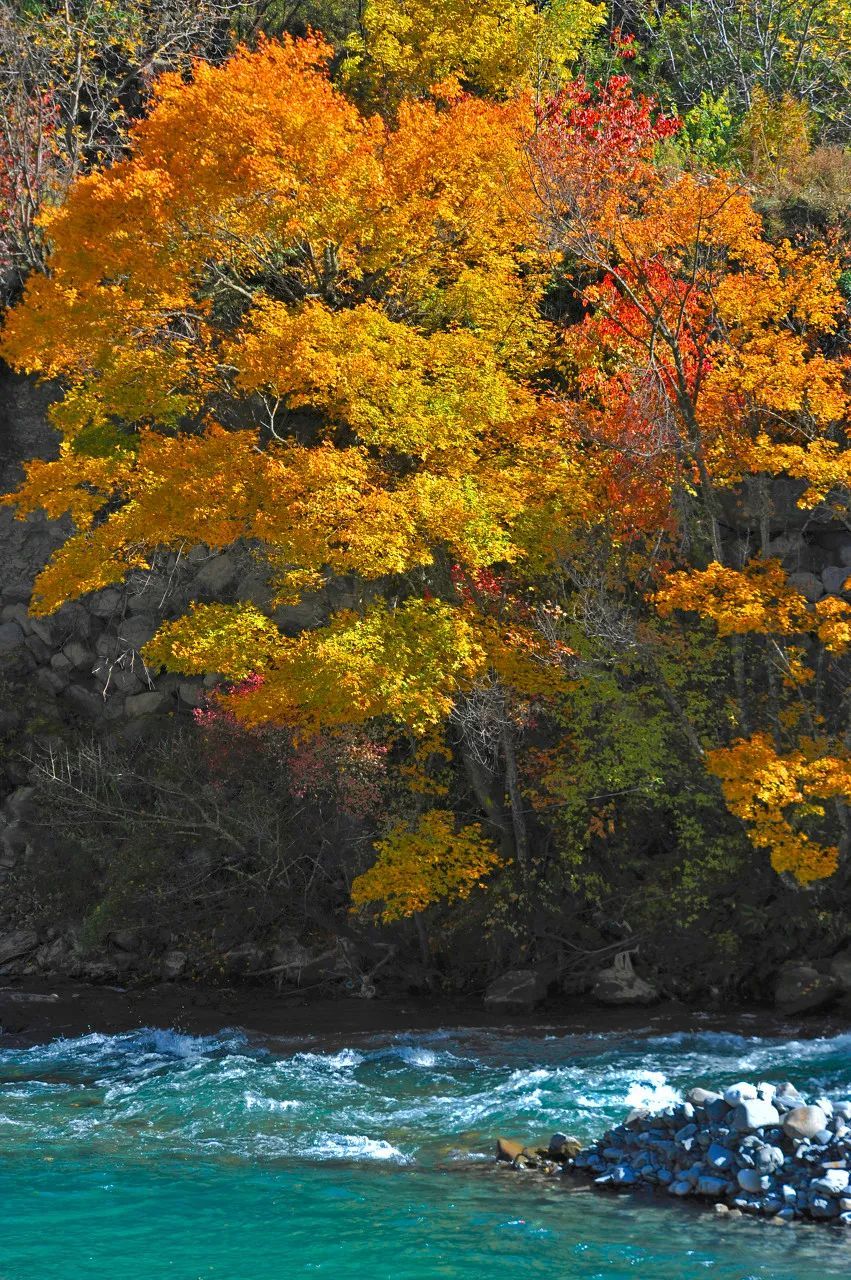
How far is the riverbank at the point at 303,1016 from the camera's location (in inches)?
691

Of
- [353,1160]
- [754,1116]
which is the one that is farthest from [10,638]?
[754,1116]

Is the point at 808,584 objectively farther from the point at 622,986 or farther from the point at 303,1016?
the point at 303,1016

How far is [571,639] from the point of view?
62.6ft

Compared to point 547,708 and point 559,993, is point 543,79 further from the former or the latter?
point 559,993

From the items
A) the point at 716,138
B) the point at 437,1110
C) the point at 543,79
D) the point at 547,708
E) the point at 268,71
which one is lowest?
the point at 437,1110

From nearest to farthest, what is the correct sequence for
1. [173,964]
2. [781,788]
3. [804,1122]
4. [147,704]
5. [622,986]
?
[804,1122]
[781,788]
[622,986]
[173,964]
[147,704]

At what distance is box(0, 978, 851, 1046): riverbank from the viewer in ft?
57.6

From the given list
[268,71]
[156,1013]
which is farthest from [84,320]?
[156,1013]

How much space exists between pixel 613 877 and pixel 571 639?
3.80m

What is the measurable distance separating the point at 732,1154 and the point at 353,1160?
3553mm

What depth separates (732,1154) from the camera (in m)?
11.3

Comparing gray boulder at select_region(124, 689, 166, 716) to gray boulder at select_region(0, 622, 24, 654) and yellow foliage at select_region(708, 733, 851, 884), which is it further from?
yellow foliage at select_region(708, 733, 851, 884)

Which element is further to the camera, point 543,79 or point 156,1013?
point 543,79

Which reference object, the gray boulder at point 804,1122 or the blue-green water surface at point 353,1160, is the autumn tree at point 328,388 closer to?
the blue-green water surface at point 353,1160
